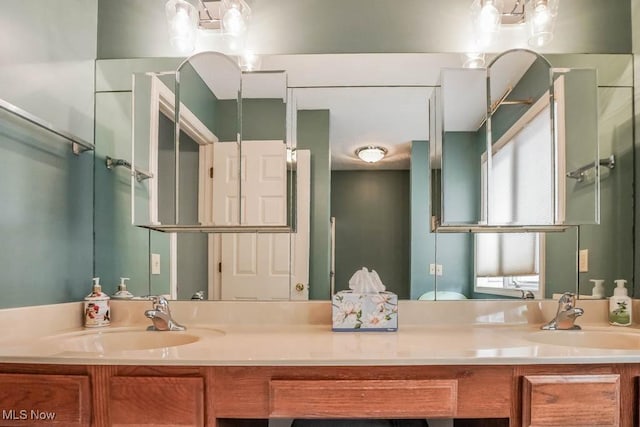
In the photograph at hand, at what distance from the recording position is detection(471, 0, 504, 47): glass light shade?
5.54ft

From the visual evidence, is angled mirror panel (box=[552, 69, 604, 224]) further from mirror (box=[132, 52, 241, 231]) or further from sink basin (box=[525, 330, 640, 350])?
mirror (box=[132, 52, 241, 231])

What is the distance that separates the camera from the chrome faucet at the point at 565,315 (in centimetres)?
150

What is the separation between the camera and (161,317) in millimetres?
1509

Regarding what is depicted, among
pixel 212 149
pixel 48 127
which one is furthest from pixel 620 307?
pixel 48 127

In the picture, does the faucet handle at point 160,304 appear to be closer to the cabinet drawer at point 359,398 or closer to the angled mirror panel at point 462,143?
the cabinet drawer at point 359,398

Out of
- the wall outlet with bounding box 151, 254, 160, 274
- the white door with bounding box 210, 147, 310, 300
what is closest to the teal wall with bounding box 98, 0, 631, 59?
the white door with bounding box 210, 147, 310, 300

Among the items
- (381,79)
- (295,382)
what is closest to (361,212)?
(381,79)

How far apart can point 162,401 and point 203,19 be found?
1412mm

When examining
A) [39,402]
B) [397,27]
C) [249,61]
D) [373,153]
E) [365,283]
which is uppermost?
[397,27]

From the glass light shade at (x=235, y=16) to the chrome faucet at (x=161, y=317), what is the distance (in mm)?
1056

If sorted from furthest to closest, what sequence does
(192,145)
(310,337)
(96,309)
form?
(192,145), (96,309), (310,337)

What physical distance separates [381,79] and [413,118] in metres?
0.20

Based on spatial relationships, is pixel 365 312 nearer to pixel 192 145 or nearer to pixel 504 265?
pixel 504 265

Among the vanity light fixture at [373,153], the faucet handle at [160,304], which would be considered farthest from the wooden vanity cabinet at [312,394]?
the vanity light fixture at [373,153]
